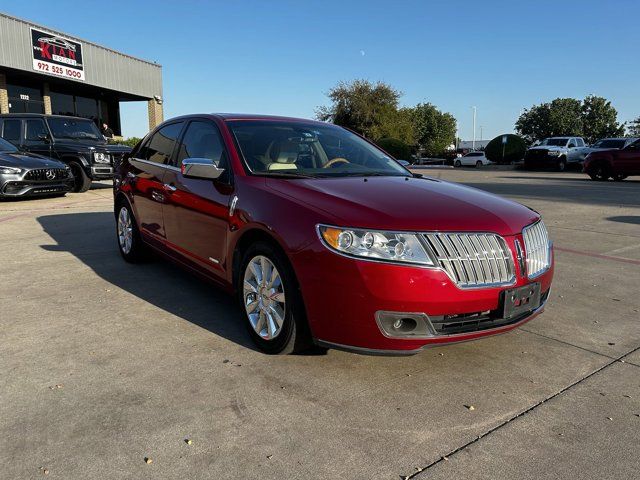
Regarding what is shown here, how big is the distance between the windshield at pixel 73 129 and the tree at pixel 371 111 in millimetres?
41139

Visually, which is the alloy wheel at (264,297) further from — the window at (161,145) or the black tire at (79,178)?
the black tire at (79,178)

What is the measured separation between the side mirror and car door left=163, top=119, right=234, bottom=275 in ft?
0.27

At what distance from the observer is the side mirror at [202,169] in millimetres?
3656

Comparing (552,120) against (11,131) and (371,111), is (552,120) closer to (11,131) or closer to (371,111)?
(371,111)

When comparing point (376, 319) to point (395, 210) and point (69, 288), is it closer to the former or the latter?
point (395, 210)

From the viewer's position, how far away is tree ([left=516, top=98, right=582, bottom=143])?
82.4m

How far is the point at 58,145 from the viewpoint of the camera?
13.0 m

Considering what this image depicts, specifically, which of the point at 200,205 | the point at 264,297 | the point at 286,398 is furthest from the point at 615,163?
the point at 286,398

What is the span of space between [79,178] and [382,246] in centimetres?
1246

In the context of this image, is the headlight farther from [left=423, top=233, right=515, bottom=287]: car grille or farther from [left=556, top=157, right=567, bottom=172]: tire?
[left=556, top=157, right=567, bottom=172]: tire

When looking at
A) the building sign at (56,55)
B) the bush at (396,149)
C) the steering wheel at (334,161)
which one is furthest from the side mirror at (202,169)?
the bush at (396,149)

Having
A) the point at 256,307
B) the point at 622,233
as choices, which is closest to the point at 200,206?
the point at 256,307

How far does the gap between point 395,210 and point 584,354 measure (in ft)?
5.57

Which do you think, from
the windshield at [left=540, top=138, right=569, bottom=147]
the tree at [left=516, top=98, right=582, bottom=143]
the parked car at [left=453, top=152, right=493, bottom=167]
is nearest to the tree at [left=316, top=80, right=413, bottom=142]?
the parked car at [left=453, top=152, right=493, bottom=167]
